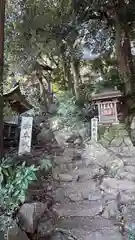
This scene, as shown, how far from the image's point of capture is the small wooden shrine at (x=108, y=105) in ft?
16.8

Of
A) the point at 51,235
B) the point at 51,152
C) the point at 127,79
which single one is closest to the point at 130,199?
the point at 51,235

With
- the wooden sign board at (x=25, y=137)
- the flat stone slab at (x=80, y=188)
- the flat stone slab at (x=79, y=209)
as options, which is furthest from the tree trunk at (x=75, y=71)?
the flat stone slab at (x=79, y=209)

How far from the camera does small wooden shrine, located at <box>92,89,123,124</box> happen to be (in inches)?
202

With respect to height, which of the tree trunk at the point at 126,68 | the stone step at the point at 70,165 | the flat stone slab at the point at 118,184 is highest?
the tree trunk at the point at 126,68

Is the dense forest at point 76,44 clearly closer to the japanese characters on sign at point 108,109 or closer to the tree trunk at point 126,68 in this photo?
the tree trunk at point 126,68

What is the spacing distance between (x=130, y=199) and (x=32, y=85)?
18.8 ft

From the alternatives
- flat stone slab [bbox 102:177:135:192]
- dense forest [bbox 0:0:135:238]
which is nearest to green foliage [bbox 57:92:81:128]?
dense forest [bbox 0:0:135:238]

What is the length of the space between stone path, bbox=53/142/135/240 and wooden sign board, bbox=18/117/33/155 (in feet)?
2.23

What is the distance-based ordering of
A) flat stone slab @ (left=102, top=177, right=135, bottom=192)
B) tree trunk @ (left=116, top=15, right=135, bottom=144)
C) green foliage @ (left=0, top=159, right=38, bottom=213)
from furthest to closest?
1. tree trunk @ (left=116, top=15, right=135, bottom=144)
2. flat stone slab @ (left=102, top=177, right=135, bottom=192)
3. green foliage @ (left=0, top=159, right=38, bottom=213)

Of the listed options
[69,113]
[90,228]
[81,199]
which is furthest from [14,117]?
[90,228]

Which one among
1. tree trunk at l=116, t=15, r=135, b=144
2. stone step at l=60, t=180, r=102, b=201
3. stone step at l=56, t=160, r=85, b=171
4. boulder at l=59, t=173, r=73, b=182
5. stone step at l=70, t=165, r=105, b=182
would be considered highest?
tree trunk at l=116, t=15, r=135, b=144

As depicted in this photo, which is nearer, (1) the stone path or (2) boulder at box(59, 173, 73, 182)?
(1) the stone path

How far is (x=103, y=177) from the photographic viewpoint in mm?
4688

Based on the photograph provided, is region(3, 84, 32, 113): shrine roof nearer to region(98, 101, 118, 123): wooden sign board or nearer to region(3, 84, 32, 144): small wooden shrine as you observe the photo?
region(3, 84, 32, 144): small wooden shrine
